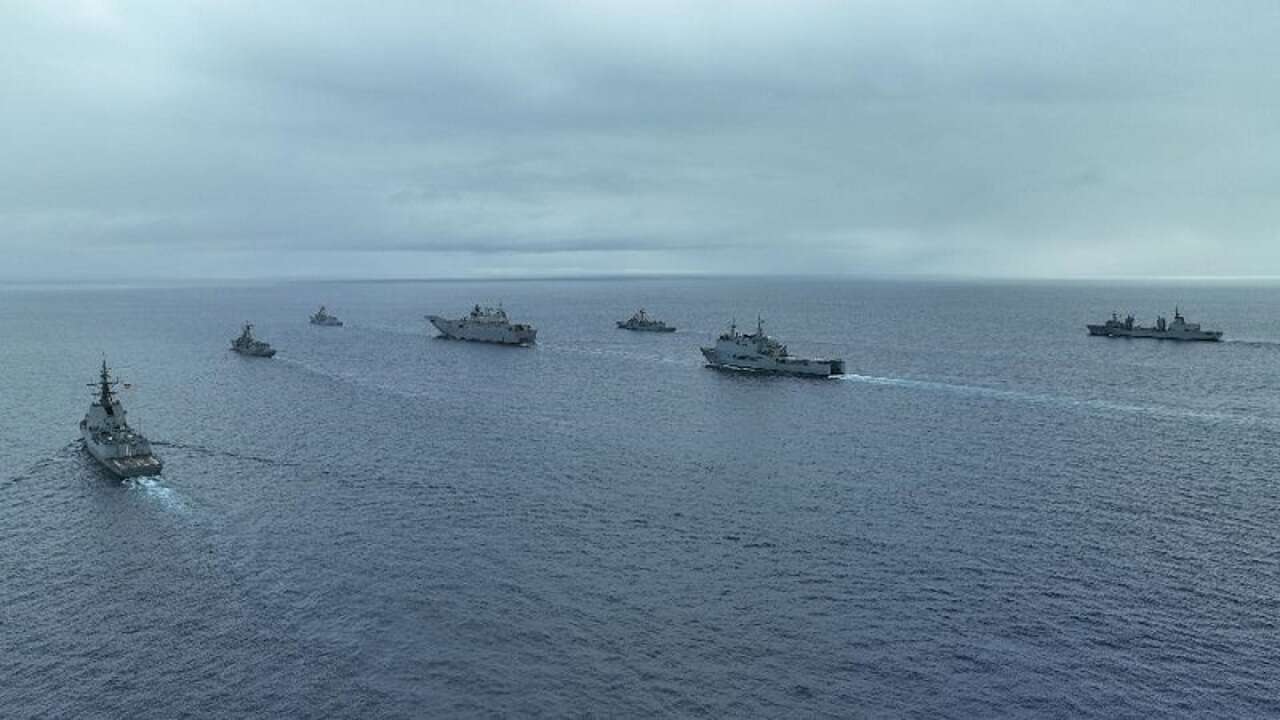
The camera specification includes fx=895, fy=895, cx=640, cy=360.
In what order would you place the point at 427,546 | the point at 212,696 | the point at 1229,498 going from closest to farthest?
the point at 212,696 → the point at 427,546 → the point at 1229,498

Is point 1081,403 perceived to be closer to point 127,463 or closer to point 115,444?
point 127,463

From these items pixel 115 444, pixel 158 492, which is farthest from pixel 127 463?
pixel 158 492

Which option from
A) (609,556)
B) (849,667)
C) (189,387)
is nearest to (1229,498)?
(849,667)

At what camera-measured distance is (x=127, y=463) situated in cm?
10312

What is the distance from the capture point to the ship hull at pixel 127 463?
335ft

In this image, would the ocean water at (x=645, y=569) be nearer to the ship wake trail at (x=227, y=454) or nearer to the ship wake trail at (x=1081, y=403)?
the ship wake trail at (x=227, y=454)

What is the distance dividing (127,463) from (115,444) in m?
4.93

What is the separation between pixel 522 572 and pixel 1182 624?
50725mm

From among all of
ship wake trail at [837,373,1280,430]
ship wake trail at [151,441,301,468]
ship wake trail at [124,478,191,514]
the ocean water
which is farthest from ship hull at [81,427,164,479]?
ship wake trail at [837,373,1280,430]

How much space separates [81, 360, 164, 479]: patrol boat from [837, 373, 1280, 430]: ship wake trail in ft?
427

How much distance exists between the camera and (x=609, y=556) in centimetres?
7938

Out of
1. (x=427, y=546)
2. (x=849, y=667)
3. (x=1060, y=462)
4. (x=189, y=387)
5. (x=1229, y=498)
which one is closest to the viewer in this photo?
(x=849, y=667)

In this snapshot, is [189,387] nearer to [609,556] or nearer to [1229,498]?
[609,556]

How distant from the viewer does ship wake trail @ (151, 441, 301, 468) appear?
110 m
